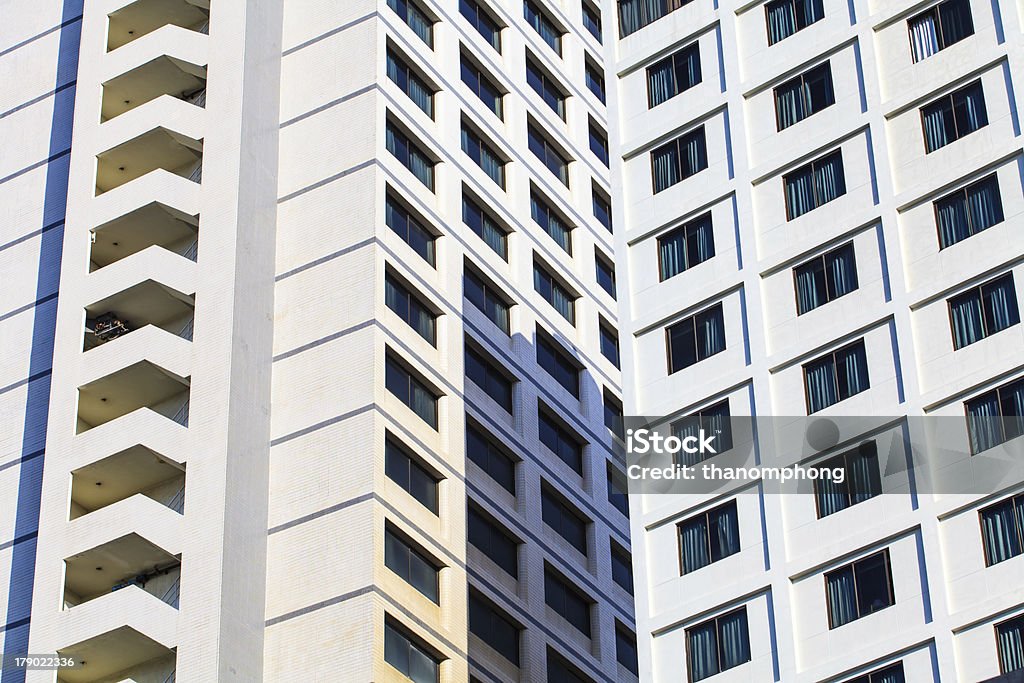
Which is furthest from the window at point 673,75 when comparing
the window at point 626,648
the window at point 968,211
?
the window at point 626,648

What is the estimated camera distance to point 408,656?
54.9 metres

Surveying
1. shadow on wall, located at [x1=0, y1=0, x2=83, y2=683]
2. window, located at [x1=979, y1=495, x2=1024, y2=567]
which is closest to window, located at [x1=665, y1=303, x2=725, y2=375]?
window, located at [x1=979, y1=495, x2=1024, y2=567]

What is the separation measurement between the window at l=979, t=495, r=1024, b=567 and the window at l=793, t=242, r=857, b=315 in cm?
764

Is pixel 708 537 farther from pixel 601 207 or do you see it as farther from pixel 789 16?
pixel 601 207

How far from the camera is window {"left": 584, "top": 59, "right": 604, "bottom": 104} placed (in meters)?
77.5

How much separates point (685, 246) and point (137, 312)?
1835cm

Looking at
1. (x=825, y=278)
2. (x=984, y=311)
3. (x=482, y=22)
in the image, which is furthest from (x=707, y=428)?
(x=482, y=22)

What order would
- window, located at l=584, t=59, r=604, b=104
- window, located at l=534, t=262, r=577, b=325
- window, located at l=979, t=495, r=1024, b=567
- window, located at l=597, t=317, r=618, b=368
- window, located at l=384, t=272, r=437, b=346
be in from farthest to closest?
1. window, located at l=584, t=59, r=604, b=104
2. window, located at l=597, t=317, r=618, b=368
3. window, located at l=534, t=262, r=577, b=325
4. window, located at l=384, t=272, r=437, b=346
5. window, located at l=979, t=495, r=1024, b=567

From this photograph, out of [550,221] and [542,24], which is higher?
[542,24]

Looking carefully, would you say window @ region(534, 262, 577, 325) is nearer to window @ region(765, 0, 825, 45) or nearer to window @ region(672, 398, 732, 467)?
window @ region(765, 0, 825, 45)

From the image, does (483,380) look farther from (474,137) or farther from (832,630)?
(832,630)

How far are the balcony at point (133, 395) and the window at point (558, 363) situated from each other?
13.5 metres

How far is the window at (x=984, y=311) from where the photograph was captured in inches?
1838

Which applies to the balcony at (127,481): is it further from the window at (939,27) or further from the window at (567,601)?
the window at (939,27)
